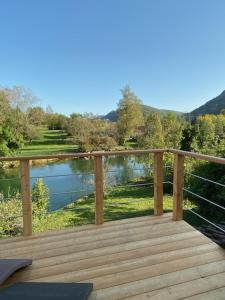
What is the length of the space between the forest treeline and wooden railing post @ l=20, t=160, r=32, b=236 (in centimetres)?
1475

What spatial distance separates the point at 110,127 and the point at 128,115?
9.63ft

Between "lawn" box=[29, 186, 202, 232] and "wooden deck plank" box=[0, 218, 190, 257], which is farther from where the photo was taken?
"lawn" box=[29, 186, 202, 232]

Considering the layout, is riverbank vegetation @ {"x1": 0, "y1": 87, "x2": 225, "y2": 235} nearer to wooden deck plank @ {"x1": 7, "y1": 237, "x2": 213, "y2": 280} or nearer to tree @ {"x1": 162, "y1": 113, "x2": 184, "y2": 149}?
tree @ {"x1": 162, "y1": 113, "x2": 184, "y2": 149}

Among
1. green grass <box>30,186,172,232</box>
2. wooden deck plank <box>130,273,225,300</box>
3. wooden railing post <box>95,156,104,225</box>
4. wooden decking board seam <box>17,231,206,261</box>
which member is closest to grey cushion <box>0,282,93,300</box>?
wooden deck plank <box>130,273,225,300</box>

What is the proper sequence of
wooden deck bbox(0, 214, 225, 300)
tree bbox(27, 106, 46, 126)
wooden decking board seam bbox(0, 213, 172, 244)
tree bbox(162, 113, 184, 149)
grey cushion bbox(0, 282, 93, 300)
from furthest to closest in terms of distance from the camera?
tree bbox(27, 106, 46, 126) < tree bbox(162, 113, 184, 149) < wooden decking board seam bbox(0, 213, 172, 244) < wooden deck bbox(0, 214, 225, 300) < grey cushion bbox(0, 282, 93, 300)

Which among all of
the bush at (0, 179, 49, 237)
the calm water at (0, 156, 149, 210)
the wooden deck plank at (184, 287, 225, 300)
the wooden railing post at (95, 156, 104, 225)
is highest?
the wooden railing post at (95, 156, 104, 225)

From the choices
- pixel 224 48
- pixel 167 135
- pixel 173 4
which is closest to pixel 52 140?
pixel 167 135

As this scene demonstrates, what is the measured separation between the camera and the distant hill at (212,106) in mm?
44259

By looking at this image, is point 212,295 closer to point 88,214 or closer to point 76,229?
point 76,229

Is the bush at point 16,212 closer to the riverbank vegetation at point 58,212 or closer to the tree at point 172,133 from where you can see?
the riverbank vegetation at point 58,212

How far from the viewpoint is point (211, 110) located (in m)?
45.7

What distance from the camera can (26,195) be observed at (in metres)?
2.93

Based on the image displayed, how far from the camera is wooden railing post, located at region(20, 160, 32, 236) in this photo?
290 cm

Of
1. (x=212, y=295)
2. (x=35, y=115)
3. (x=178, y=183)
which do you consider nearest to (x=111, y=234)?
(x=178, y=183)
